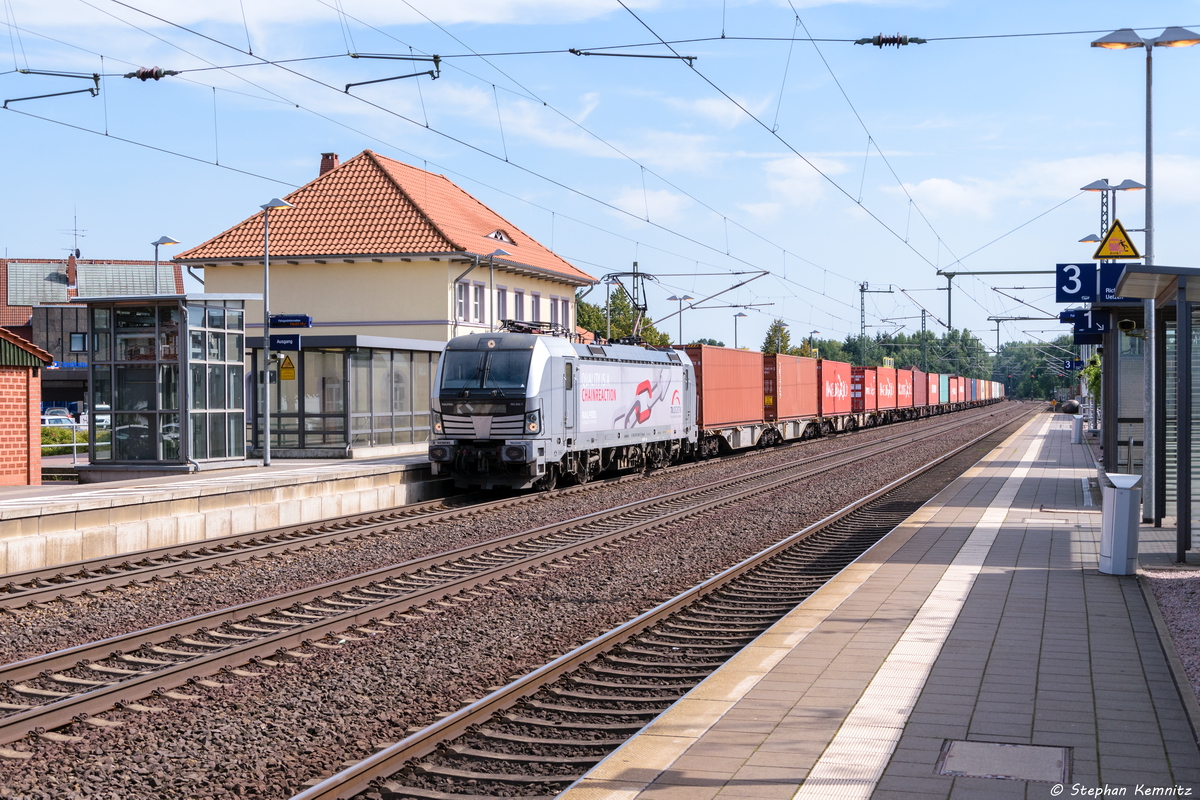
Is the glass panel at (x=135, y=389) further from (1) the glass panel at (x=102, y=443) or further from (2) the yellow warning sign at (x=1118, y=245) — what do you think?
(2) the yellow warning sign at (x=1118, y=245)

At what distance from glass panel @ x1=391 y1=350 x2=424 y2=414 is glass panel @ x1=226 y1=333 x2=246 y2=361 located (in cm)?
526

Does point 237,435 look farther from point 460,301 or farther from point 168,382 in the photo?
point 460,301

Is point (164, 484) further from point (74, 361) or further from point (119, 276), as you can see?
point (119, 276)

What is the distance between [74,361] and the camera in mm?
64875

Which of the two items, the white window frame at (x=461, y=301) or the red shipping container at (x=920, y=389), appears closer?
the white window frame at (x=461, y=301)

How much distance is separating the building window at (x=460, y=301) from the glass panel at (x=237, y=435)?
52.1ft

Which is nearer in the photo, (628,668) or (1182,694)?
(1182,694)

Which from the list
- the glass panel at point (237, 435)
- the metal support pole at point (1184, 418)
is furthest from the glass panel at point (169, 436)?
the metal support pole at point (1184, 418)

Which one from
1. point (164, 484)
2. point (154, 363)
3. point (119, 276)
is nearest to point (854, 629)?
point (164, 484)

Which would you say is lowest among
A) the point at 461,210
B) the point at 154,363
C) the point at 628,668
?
the point at 628,668

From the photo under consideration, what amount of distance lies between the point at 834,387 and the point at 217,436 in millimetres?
30053

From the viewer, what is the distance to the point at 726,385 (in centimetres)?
3225

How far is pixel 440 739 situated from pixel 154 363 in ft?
48.1

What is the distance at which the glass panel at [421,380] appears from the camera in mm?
26391
